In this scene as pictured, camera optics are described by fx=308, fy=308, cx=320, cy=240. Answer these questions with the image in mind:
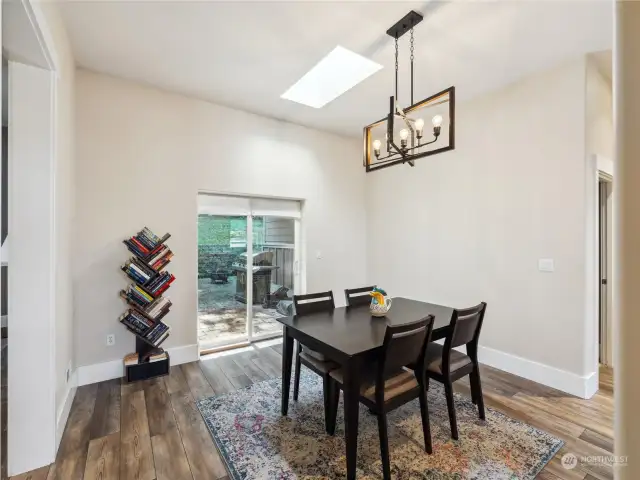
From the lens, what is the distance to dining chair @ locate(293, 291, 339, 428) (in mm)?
2268

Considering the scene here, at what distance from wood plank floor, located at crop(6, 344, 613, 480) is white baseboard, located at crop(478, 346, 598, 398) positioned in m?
0.08

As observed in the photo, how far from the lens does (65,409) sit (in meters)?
2.38

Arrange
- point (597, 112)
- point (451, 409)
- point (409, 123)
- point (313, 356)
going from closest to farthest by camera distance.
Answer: point (451, 409)
point (409, 123)
point (313, 356)
point (597, 112)

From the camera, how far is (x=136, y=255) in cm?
301

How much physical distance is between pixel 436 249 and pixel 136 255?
3.45 metres

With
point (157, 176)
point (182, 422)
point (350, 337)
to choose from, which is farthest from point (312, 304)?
point (157, 176)

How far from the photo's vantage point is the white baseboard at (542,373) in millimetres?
2779

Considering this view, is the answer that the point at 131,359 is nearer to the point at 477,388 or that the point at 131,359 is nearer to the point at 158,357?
the point at 158,357

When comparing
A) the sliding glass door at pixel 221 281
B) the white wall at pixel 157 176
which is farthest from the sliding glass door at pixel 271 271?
the white wall at pixel 157 176

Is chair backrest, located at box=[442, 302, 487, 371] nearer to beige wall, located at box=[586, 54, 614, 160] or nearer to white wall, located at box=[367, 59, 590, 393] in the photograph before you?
white wall, located at box=[367, 59, 590, 393]

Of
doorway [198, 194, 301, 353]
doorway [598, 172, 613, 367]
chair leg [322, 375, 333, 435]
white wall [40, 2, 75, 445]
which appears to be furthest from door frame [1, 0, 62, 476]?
doorway [598, 172, 613, 367]

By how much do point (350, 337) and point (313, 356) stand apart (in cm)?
52

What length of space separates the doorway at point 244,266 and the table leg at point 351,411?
257 centimetres

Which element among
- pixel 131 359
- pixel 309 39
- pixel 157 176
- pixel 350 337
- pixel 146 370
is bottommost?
pixel 146 370
